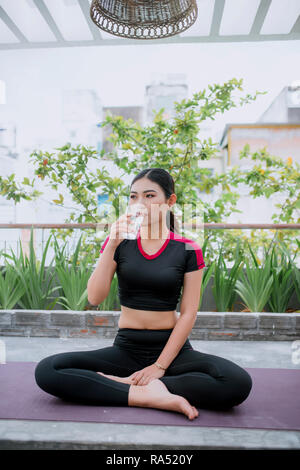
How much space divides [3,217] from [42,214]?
0.56 m

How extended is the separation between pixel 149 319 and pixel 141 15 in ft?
5.27

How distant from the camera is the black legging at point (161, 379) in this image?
1485 mm

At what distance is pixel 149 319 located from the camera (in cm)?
165

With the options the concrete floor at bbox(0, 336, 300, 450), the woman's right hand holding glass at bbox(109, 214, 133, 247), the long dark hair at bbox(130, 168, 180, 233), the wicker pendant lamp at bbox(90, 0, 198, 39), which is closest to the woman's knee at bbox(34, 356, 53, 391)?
the concrete floor at bbox(0, 336, 300, 450)

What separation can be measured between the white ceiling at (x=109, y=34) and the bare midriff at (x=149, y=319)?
11.6 ft

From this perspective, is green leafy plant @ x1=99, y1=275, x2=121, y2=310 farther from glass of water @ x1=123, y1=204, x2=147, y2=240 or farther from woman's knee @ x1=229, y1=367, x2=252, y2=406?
woman's knee @ x1=229, y1=367, x2=252, y2=406

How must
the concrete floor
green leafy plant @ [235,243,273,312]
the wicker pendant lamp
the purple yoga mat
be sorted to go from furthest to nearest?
green leafy plant @ [235,243,273,312]
the wicker pendant lamp
the purple yoga mat
the concrete floor

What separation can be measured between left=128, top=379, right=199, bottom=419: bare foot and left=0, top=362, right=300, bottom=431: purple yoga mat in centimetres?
3

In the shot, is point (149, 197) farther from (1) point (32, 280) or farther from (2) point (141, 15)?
(1) point (32, 280)

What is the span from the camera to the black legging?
1485mm

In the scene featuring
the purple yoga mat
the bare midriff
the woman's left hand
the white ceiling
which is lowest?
the purple yoga mat
